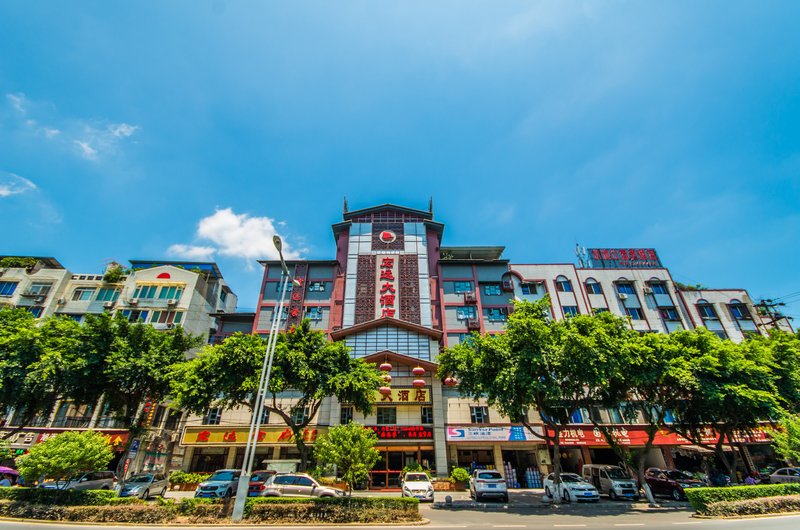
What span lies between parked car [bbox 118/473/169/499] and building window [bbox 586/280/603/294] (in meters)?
44.2

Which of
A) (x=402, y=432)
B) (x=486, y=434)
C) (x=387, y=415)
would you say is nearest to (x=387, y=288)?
(x=387, y=415)

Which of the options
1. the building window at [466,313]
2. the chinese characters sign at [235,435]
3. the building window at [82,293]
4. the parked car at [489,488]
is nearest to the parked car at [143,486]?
the chinese characters sign at [235,435]

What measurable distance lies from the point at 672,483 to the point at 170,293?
49485 millimetres

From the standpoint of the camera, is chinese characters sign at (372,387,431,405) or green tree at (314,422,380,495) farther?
chinese characters sign at (372,387,431,405)

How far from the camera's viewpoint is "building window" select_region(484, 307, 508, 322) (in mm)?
40500

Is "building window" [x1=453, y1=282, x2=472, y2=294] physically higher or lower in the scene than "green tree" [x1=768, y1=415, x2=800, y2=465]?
higher

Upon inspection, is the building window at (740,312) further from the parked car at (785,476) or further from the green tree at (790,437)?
the green tree at (790,437)

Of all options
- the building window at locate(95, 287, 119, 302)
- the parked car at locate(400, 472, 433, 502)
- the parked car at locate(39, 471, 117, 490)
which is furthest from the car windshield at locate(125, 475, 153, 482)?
the building window at locate(95, 287, 119, 302)

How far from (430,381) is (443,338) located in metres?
5.71

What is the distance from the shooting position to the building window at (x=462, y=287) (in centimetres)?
4192

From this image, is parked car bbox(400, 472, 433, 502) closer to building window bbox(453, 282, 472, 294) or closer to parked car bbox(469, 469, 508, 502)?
parked car bbox(469, 469, 508, 502)

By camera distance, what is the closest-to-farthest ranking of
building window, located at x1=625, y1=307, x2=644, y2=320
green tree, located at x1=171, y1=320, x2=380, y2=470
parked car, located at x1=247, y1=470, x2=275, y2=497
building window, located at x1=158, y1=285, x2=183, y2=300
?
1. parked car, located at x1=247, y1=470, x2=275, y2=497
2. green tree, located at x1=171, y1=320, x2=380, y2=470
3. building window, located at x1=158, y1=285, x2=183, y2=300
4. building window, located at x1=625, y1=307, x2=644, y2=320

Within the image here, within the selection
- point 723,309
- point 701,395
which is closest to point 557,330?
point 701,395

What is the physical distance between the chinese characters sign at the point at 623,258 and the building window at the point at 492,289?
532 inches
